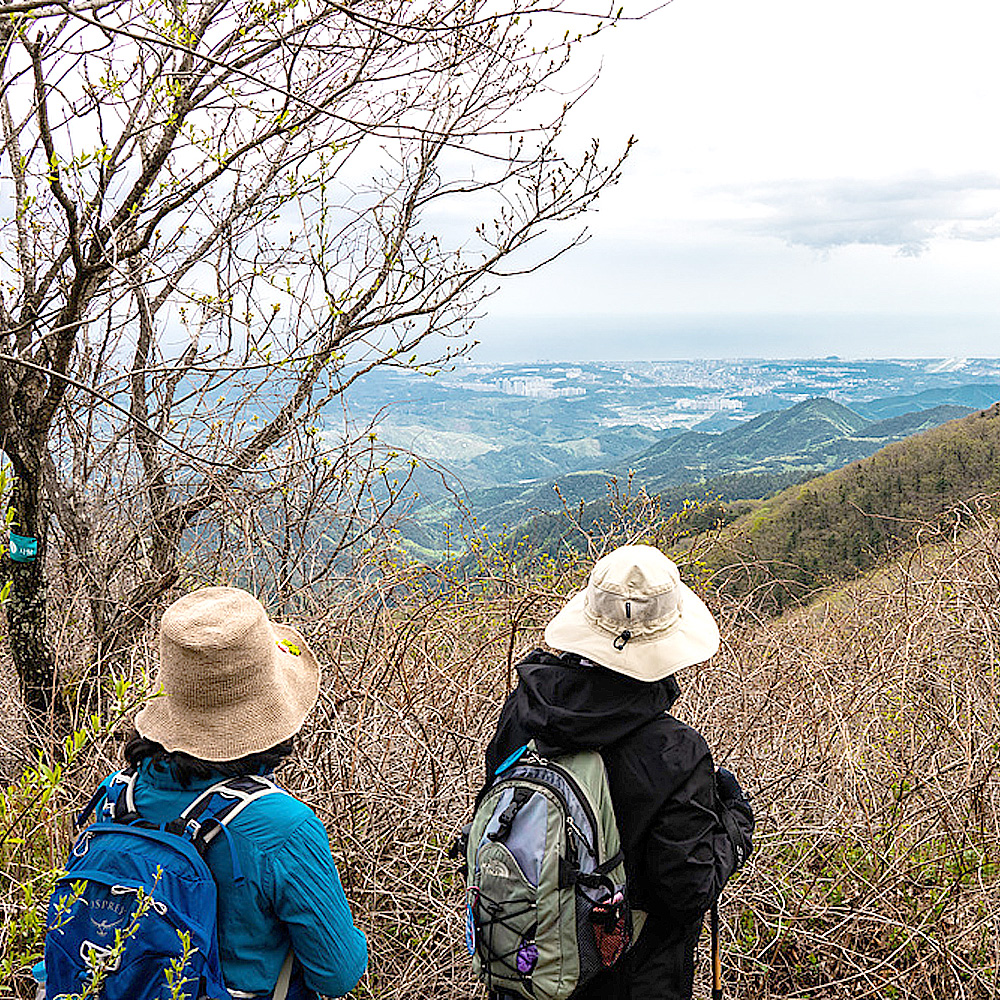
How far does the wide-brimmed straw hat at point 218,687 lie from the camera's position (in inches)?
66.7

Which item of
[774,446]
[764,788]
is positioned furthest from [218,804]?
[774,446]

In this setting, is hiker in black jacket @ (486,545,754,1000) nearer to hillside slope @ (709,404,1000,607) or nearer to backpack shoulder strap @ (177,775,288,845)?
backpack shoulder strap @ (177,775,288,845)

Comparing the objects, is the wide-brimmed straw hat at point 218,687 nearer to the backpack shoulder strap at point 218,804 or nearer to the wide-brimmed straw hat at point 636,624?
the backpack shoulder strap at point 218,804

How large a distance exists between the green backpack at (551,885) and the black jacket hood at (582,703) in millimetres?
67

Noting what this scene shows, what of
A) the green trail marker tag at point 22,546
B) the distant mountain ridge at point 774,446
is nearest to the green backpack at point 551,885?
the green trail marker tag at point 22,546

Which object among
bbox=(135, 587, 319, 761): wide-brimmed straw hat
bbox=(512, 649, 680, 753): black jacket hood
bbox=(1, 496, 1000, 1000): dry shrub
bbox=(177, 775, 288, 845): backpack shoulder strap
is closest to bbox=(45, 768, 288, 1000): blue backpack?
bbox=(177, 775, 288, 845): backpack shoulder strap

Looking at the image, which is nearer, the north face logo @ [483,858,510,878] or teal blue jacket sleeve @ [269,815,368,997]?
teal blue jacket sleeve @ [269,815,368,997]

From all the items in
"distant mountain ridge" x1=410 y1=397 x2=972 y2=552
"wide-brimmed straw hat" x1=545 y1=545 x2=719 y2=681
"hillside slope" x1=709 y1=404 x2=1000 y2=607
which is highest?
"wide-brimmed straw hat" x1=545 y1=545 x2=719 y2=681

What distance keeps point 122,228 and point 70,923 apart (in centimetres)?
305

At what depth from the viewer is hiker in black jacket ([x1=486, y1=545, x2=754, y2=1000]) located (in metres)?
1.87

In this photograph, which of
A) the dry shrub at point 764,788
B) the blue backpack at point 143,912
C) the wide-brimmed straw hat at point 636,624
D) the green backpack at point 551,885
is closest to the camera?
the blue backpack at point 143,912

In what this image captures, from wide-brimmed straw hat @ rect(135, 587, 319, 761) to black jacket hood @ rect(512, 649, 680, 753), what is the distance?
545 mm

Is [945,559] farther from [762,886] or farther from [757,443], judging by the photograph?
[757,443]

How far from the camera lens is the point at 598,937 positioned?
183 cm
